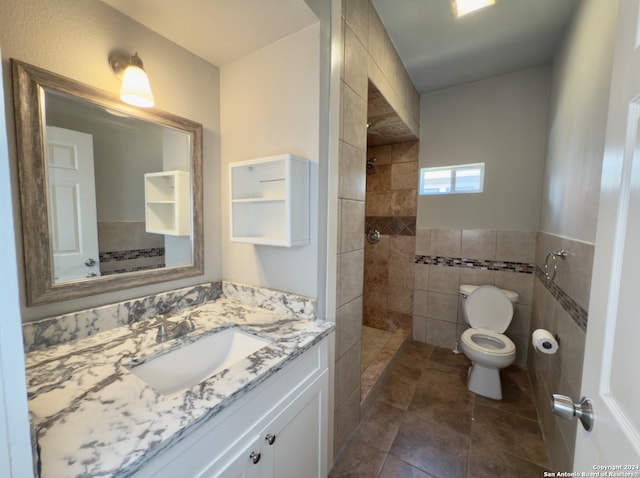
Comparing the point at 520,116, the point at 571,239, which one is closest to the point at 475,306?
the point at 571,239

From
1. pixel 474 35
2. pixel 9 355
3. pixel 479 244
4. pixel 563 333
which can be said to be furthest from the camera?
pixel 479 244

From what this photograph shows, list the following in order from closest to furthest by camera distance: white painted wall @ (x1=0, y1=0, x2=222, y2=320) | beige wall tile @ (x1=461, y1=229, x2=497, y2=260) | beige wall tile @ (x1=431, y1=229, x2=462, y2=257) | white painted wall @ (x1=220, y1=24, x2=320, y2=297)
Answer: white painted wall @ (x1=0, y1=0, x2=222, y2=320)
white painted wall @ (x1=220, y1=24, x2=320, y2=297)
beige wall tile @ (x1=461, y1=229, x2=497, y2=260)
beige wall tile @ (x1=431, y1=229, x2=462, y2=257)

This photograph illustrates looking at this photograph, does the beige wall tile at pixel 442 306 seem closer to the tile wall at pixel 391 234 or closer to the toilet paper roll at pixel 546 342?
the tile wall at pixel 391 234

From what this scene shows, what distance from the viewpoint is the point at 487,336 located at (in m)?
2.18

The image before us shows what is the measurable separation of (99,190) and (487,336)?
8.99 ft

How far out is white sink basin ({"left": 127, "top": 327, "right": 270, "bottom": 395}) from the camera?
0.95 m

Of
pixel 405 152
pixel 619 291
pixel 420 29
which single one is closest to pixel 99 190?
pixel 619 291

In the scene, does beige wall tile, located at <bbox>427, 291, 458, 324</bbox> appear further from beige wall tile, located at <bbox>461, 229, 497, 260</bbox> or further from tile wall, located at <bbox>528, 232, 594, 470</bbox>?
tile wall, located at <bbox>528, 232, 594, 470</bbox>

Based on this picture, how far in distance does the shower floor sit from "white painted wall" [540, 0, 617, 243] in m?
1.54

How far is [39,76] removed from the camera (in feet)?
2.94

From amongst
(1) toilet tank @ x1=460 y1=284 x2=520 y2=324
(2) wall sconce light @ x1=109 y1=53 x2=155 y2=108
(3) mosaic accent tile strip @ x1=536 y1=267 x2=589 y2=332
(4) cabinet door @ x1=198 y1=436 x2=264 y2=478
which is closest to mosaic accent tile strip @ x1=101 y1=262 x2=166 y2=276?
(2) wall sconce light @ x1=109 y1=53 x2=155 y2=108

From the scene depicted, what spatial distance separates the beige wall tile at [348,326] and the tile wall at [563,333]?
0.98 metres

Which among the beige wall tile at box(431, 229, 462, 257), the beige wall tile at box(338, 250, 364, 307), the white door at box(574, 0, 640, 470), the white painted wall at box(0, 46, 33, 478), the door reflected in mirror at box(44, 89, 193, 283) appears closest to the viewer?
the white painted wall at box(0, 46, 33, 478)

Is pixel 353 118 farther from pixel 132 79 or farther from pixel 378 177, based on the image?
pixel 378 177
